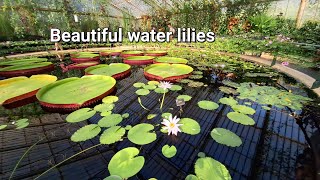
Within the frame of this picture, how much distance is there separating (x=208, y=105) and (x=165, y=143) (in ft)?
3.46

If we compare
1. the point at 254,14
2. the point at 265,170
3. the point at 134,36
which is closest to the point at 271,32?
the point at 254,14

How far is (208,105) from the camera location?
8.68 feet

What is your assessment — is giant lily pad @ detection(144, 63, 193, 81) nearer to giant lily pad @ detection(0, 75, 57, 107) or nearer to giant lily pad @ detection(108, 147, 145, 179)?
giant lily pad @ detection(0, 75, 57, 107)

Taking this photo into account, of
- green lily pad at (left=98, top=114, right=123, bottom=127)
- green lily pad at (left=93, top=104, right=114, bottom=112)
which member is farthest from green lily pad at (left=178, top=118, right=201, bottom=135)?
green lily pad at (left=93, top=104, right=114, bottom=112)

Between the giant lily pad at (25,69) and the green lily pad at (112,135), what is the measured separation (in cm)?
402

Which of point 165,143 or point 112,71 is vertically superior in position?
point 112,71

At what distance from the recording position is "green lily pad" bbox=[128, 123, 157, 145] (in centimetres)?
183

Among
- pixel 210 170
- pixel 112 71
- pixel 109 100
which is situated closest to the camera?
pixel 210 170

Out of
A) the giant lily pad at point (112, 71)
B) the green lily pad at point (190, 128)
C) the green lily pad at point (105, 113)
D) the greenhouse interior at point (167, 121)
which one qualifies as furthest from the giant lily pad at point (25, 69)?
the green lily pad at point (190, 128)

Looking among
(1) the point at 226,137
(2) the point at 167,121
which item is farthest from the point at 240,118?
(2) the point at 167,121

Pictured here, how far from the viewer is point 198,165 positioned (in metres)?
1.49

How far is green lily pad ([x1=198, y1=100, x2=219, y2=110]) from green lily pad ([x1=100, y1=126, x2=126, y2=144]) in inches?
48.8

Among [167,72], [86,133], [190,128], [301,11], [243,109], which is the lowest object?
[86,133]

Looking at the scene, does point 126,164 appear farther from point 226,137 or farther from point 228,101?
point 228,101
